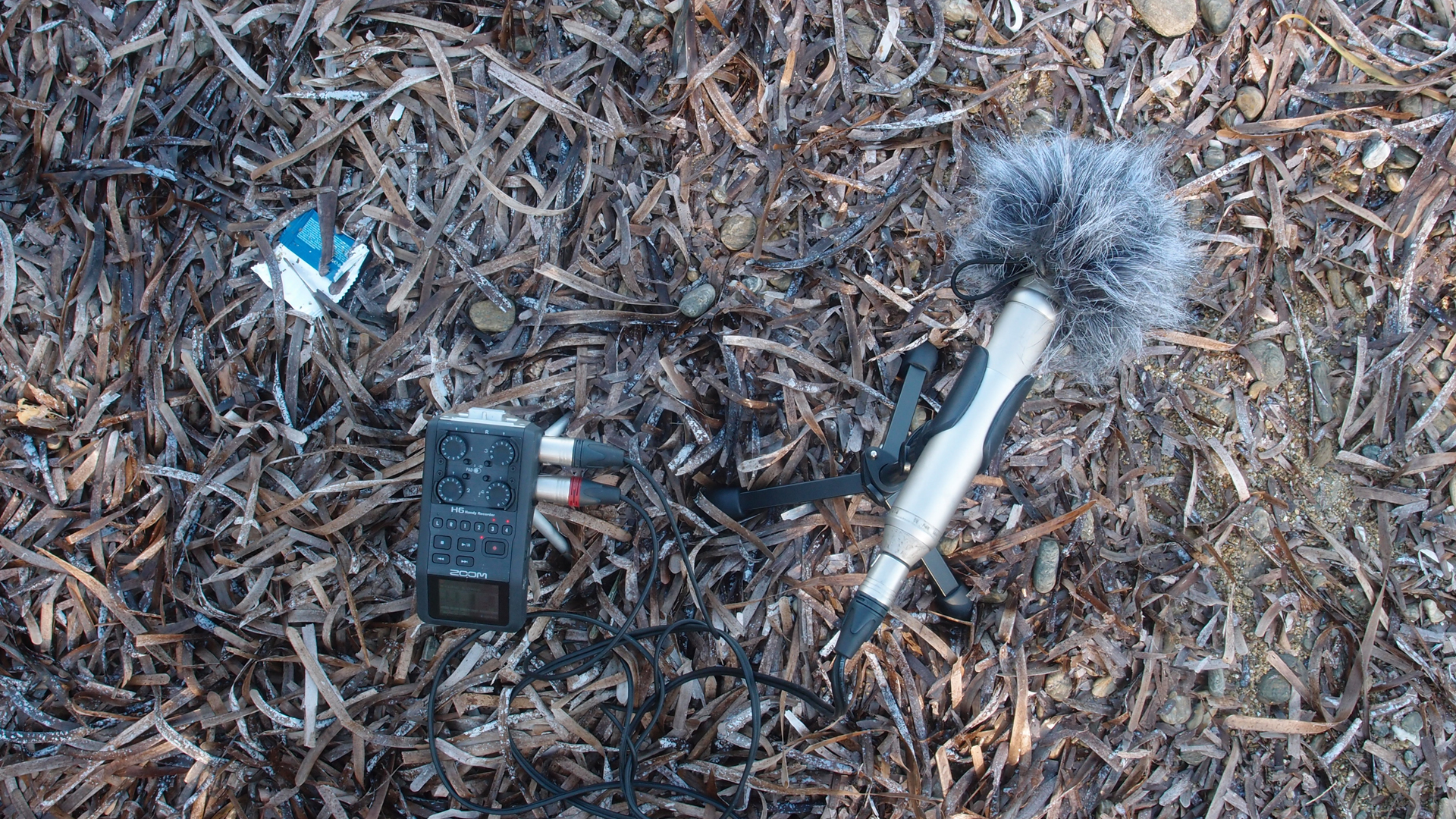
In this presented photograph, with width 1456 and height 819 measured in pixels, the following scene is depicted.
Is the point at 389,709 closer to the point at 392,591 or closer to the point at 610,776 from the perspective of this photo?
the point at 392,591

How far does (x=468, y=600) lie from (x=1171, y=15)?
1752 mm

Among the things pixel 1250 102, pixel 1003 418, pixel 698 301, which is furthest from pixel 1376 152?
pixel 698 301

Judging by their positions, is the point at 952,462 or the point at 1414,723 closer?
the point at 952,462

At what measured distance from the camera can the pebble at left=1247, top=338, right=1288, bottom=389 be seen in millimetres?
1578

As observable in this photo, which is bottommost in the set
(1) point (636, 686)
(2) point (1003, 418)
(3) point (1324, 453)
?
(1) point (636, 686)

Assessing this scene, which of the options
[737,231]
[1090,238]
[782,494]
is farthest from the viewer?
[737,231]

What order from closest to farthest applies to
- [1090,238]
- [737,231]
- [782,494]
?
[1090,238] → [782,494] → [737,231]

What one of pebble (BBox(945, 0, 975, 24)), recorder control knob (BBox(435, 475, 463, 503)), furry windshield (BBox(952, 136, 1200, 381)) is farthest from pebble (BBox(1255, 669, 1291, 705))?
recorder control knob (BBox(435, 475, 463, 503))

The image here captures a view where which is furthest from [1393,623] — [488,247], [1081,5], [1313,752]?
[488,247]

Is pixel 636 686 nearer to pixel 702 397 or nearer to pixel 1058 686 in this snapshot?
pixel 702 397

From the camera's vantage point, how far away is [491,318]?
151 cm

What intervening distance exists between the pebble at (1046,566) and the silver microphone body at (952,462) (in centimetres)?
34

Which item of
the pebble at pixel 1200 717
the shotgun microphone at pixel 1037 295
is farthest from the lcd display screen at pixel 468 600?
the pebble at pixel 1200 717

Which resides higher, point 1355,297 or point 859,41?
point 859,41
